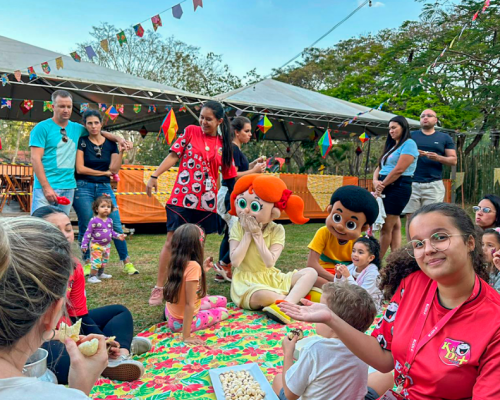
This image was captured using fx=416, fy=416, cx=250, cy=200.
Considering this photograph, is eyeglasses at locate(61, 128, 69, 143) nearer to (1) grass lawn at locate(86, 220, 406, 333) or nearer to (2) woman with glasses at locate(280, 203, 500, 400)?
(1) grass lawn at locate(86, 220, 406, 333)

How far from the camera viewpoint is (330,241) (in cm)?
391

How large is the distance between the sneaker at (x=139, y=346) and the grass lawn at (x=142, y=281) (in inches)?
15.8

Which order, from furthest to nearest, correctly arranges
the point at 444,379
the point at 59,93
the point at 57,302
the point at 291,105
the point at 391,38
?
the point at 391,38 < the point at 291,105 < the point at 59,93 < the point at 444,379 < the point at 57,302

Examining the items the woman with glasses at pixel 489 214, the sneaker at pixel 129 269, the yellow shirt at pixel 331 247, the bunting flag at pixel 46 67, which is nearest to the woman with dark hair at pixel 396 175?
the yellow shirt at pixel 331 247

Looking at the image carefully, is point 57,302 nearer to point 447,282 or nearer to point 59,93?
point 447,282

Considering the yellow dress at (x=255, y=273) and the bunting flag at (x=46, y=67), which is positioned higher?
the bunting flag at (x=46, y=67)

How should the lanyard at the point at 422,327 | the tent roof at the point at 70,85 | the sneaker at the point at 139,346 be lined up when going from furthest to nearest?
the tent roof at the point at 70,85
the sneaker at the point at 139,346
the lanyard at the point at 422,327

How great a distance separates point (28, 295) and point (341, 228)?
2980mm

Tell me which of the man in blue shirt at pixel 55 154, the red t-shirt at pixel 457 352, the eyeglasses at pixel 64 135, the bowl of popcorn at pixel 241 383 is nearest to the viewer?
the red t-shirt at pixel 457 352

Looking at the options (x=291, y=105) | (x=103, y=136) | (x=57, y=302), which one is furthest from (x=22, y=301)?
(x=291, y=105)

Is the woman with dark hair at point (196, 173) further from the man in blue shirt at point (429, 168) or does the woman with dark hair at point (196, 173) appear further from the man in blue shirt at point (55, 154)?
the man in blue shirt at point (429, 168)

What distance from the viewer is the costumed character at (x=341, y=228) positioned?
355cm

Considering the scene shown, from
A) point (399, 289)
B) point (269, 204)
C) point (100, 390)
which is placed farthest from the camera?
point (269, 204)

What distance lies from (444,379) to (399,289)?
1.36 ft
